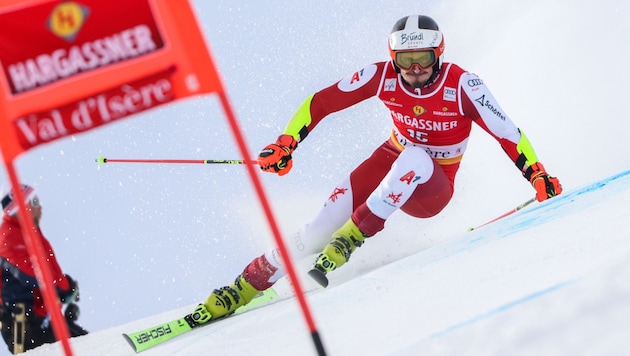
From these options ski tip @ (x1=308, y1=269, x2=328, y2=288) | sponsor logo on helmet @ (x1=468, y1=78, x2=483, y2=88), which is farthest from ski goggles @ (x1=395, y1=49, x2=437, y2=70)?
ski tip @ (x1=308, y1=269, x2=328, y2=288)

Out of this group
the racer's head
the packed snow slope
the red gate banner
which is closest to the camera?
the packed snow slope

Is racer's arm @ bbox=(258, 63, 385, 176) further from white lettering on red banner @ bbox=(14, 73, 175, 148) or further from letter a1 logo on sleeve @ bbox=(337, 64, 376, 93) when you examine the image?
white lettering on red banner @ bbox=(14, 73, 175, 148)

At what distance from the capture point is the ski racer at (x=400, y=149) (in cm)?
418

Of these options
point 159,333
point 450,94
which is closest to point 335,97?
point 450,94

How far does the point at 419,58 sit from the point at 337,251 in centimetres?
117

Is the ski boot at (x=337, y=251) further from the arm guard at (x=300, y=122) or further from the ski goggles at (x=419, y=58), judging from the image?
the ski goggles at (x=419, y=58)

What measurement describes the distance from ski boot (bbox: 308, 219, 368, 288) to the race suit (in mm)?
56

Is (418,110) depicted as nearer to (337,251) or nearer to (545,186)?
(545,186)

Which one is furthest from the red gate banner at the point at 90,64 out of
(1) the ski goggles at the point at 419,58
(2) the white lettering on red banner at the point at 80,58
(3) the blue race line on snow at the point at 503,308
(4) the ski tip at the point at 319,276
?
(1) the ski goggles at the point at 419,58

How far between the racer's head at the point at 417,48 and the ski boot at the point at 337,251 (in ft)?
2.98

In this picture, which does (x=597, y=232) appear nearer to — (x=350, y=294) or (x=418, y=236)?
(x=350, y=294)

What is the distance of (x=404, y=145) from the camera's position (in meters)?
4.73

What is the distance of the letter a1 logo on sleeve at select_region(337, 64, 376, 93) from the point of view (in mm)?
4578

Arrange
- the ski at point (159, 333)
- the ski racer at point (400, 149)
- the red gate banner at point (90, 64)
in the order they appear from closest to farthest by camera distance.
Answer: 1. the red gate banner at point (90, 64)
2. the ski at point (159, 333)
3. the ski racer at point (400, 149)
